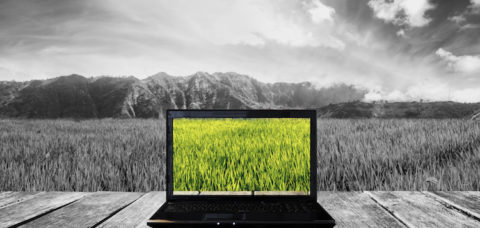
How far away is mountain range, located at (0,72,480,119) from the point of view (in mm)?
20647

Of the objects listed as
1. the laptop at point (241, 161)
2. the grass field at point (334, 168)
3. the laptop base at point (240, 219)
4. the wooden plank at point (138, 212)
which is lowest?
the grass field at point (334, 168)

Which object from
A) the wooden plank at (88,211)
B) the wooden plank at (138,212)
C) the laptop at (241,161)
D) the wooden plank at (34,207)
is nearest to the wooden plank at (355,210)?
the laptop at (241,161)

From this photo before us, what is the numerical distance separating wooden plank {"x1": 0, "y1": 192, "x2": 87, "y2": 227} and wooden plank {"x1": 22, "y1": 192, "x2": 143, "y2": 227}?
6 centimetres

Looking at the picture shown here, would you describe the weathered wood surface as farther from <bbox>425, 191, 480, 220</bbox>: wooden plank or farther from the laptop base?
the laptop base

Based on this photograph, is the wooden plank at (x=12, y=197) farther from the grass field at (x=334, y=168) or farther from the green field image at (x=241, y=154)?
the green field image at (x=241, y=154)

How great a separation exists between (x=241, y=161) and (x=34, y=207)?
0.95m

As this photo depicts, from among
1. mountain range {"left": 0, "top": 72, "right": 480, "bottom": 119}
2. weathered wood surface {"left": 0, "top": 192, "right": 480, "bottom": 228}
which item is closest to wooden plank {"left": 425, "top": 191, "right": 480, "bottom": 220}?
weathered wood surface {"left": 0, "top": 192, "right": 480, "bottom": 228}

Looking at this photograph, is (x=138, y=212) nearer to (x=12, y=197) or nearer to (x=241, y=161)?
(x=241, y=161)

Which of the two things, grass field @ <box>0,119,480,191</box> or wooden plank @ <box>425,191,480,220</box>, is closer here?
wooden plank @ <box>425,191,480,220</box>

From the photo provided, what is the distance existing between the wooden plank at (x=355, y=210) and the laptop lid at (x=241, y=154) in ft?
0.55

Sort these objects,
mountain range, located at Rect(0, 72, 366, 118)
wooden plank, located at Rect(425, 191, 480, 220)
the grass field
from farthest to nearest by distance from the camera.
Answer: mountain range, located at Rect(0, 72, 366, 118)
the grass field
wooden plank, located at Rect(425, 191, 480, 220)

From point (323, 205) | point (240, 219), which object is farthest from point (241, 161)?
point (323, 205)

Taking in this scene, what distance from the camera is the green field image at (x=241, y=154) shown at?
1.13 meters

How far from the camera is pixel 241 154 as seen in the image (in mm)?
1179
